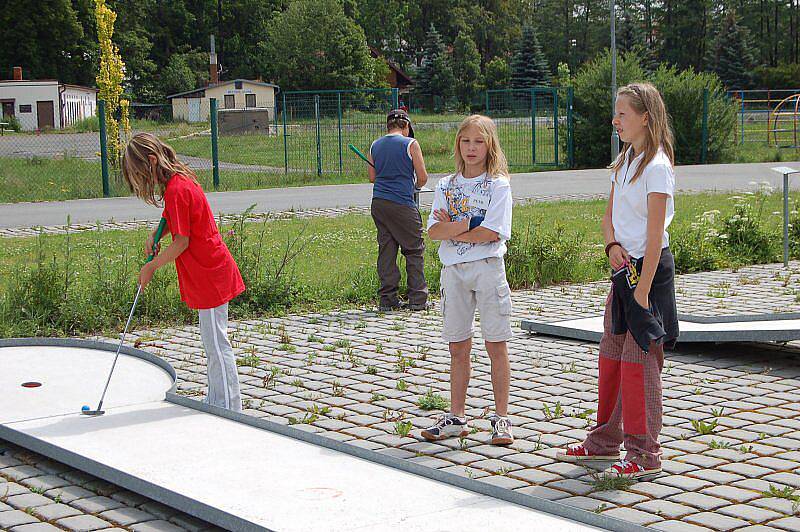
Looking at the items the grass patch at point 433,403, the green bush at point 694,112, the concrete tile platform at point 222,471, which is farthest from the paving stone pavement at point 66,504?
the green bush at point 694,112

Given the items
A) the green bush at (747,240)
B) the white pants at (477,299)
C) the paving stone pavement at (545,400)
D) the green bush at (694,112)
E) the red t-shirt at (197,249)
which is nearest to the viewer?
the paving stone pavement at (545,400)

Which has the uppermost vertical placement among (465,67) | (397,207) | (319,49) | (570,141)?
(465,67)

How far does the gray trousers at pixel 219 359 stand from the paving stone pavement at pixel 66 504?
1.02 metres

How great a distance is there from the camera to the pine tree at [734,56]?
79.0 metres

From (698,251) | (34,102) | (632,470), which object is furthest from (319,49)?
(632,470)

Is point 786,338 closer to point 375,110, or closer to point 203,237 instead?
point 203,237

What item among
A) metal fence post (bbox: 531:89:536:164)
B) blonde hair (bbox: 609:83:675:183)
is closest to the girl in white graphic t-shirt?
blonde hair (bbox: 609:83:675:183)

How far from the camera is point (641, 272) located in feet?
16.4

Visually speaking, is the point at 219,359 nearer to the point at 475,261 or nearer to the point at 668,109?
the point at 475,261

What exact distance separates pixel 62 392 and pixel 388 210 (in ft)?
13.5

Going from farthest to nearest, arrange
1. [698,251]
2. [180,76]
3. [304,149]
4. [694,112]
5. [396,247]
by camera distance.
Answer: [180,76] < [694,112] < [304,149] < [698,251] < [396,247]

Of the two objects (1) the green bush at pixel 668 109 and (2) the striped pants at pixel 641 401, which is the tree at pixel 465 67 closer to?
(1) the green bush at pixel 668 109

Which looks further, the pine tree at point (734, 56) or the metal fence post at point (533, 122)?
the pine tree at point (734, 56)

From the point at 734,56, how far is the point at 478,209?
3124 inches
